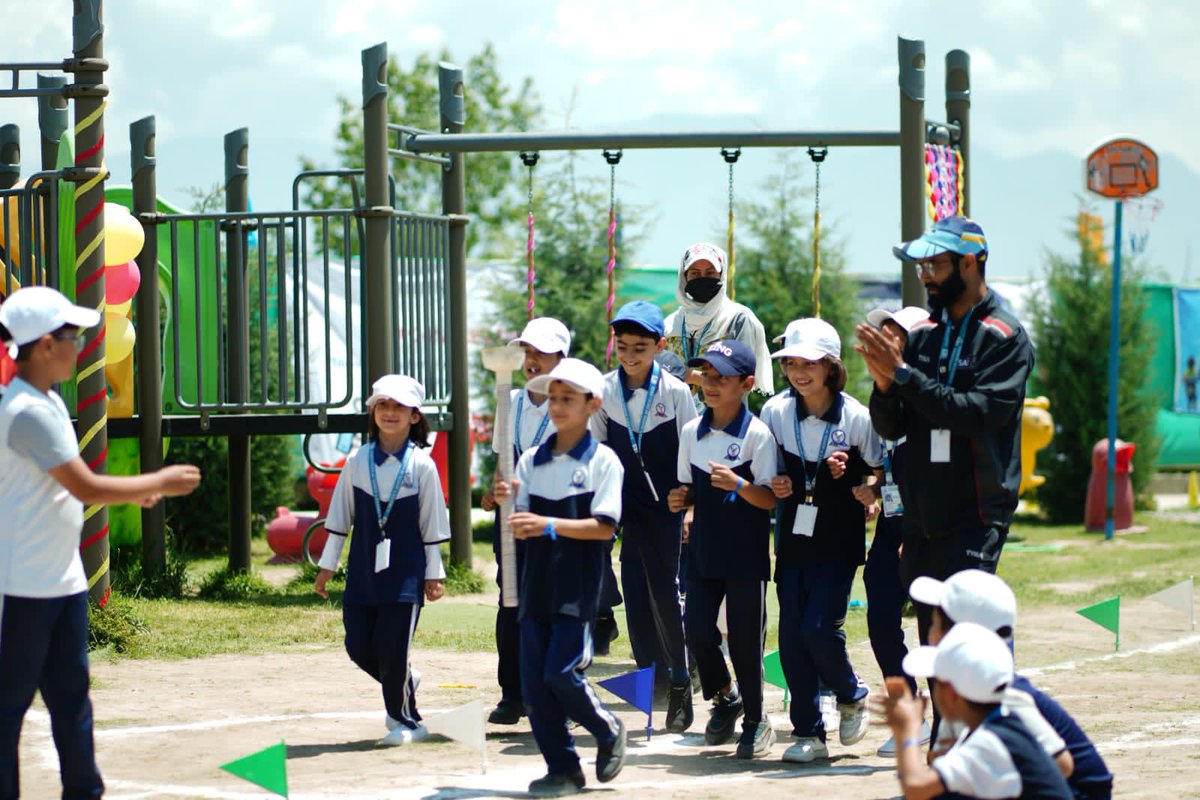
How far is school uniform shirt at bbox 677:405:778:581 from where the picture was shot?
6703 millimetres

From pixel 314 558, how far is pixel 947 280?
27.4 feet

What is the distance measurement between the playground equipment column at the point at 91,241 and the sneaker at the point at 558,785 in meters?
4.01

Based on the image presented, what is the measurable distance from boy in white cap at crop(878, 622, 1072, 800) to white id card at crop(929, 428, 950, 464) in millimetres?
1626

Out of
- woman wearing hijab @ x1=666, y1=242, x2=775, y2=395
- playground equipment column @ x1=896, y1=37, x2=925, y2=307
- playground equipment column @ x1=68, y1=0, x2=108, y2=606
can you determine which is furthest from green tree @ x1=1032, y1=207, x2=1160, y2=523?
playground equipment column @ x1=68, y1=0, x2=108, y2=606

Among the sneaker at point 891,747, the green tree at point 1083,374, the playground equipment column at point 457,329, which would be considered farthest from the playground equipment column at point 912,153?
the green tree at point 1083,374

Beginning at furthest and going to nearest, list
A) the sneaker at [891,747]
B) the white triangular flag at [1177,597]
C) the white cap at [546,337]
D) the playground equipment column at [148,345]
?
the playground equipment column at [148,345] → the white triangular flag at [1177,597] → the white cap at [546,337] → the sneaker at [891,747]

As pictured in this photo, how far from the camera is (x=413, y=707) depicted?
274 inches

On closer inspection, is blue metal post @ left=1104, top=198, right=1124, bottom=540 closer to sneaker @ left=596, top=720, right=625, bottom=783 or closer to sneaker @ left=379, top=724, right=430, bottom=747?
sneaker @ left=379, top=724, right=430, bottom=747

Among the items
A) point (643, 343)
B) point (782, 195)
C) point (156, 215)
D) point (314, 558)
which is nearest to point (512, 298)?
point (782, 195)

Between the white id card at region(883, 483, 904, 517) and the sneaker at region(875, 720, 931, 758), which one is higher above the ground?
the white id card at region(883, 483, 904, 517)

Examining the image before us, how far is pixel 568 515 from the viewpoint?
6.04 m

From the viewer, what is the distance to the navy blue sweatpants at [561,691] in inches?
232

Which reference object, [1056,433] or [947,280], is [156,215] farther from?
[1056,433]

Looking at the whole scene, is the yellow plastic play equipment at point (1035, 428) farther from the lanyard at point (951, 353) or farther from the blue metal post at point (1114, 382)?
the lanyard at point (951, 353)
